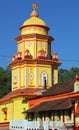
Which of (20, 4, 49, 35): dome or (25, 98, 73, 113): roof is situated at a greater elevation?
(20, 4, 49, 35): dome

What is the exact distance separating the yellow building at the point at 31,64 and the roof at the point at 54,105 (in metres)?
5.64

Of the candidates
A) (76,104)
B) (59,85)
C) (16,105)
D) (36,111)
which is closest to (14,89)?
(16,105)

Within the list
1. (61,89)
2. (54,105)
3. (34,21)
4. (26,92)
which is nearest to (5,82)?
(34,21)

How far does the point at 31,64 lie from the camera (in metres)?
48.6

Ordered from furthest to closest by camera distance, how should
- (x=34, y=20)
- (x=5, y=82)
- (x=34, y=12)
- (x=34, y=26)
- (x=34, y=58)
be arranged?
(x=5, y=82), (x=34, y=12), (x=34, y=20), (x=34, y=26), (x=34, y=58)

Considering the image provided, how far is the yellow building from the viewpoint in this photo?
48.2m

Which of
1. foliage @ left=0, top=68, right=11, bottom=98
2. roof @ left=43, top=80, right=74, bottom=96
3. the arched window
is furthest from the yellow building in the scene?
foliage @ left=0, top=68, right=11, bottom=98

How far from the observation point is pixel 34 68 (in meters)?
48.6

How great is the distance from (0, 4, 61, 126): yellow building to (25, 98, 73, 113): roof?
222 inches

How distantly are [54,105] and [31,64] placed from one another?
37.3 ft

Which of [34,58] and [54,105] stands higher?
[34,58]

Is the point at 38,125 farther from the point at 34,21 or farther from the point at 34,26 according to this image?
the point at 34,21

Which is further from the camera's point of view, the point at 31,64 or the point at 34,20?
the point at 34,20

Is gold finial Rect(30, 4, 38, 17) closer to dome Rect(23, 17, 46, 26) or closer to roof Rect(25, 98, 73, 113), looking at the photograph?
dome Rect(23, 17, 46, 26)
